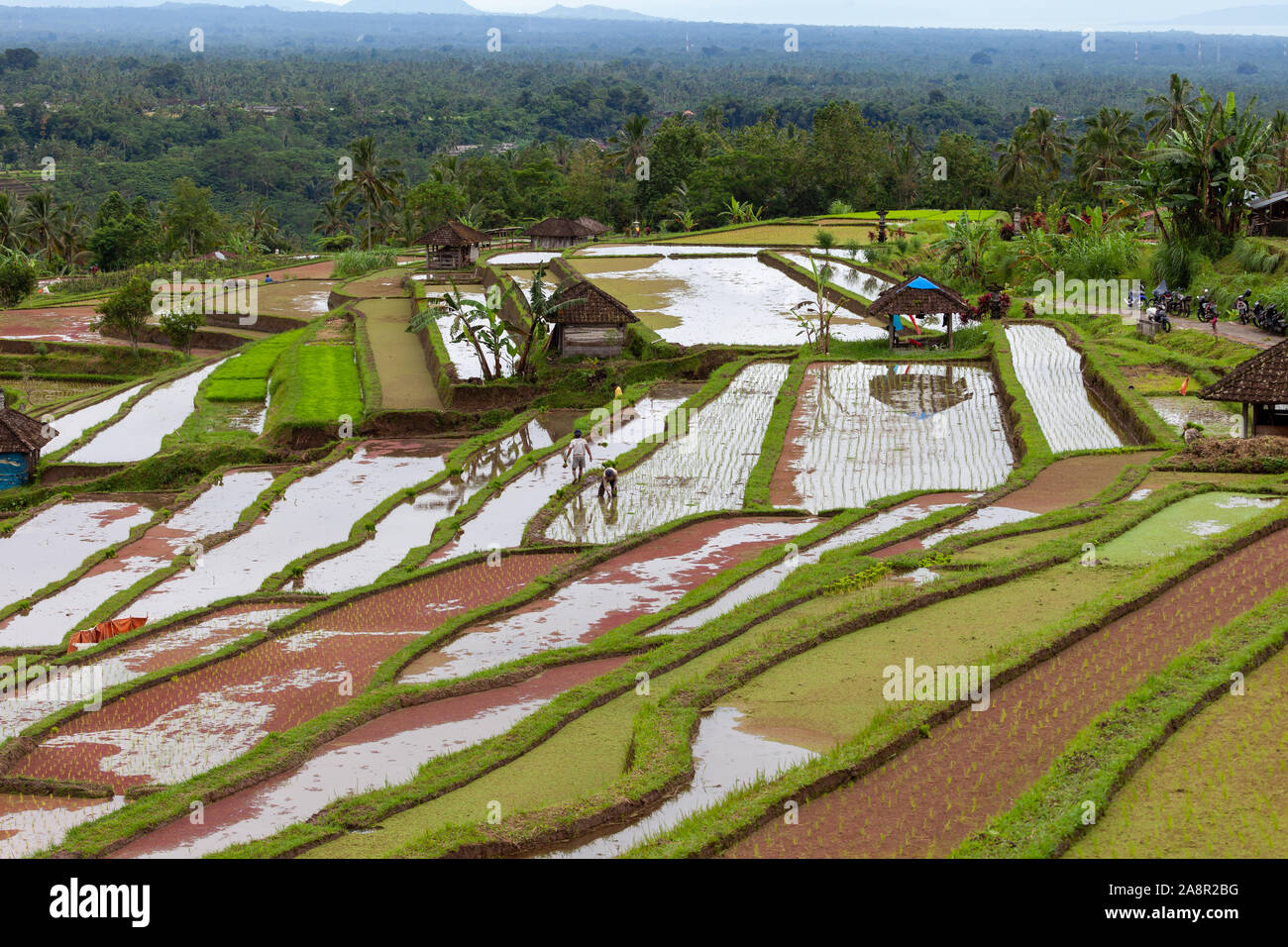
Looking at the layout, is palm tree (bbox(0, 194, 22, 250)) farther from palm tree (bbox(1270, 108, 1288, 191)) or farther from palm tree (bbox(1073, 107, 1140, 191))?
palm tree (bbox(1270, 108, 1288, 191))

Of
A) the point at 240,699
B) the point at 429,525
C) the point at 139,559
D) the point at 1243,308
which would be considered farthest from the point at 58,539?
the point at 1243,308

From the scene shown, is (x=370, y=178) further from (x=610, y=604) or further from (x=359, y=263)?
(x=610, y=604)

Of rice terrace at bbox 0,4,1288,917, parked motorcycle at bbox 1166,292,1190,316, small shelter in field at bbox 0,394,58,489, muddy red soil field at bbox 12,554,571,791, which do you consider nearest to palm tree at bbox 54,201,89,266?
rice terrace at bbox 0,4,1288,917

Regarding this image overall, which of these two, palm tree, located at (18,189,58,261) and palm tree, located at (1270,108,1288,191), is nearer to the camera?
palm tree, located at (1270,108,1288,191)

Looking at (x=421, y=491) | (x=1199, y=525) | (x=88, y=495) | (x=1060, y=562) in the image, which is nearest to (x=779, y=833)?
(x=1060, y=562)
